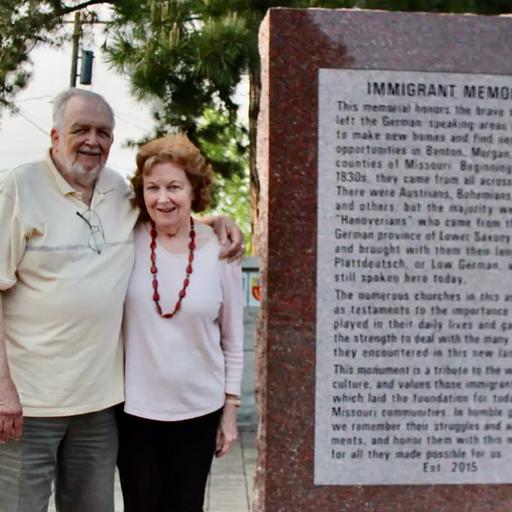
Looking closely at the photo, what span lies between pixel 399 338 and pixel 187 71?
13.9 feet

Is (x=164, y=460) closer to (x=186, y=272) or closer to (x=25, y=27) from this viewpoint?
(x=186, y=272)

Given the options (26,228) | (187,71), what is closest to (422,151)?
(26,228)

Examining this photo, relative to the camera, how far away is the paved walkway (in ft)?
18.3

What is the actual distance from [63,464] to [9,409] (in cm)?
35

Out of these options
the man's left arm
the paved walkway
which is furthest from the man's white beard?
the paved walkway

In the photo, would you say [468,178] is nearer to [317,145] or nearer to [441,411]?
[317,145]

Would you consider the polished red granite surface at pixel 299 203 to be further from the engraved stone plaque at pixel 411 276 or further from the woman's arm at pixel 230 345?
the woman's arm at pixel 230 345

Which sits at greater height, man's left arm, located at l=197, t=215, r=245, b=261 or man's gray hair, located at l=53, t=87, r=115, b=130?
man's gray hair, located at l=53, t=87, r=115, b=130

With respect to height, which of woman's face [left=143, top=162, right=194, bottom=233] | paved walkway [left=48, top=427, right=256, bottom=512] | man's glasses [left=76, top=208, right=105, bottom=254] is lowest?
paved walkway [left=48, top=427, right=256, bottom=512]

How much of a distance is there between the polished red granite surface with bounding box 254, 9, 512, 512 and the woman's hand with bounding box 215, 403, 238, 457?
12.9 inches

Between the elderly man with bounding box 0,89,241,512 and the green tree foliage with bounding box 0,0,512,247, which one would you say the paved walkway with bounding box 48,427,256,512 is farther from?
the elderly man with bounding box 0,89,241,512

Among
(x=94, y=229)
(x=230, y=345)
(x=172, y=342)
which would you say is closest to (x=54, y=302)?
(x=94, y=229)

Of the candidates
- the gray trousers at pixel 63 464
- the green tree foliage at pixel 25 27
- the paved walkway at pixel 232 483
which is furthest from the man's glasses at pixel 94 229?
the green tree foliage at pixel 25 27

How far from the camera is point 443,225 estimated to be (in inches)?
117
